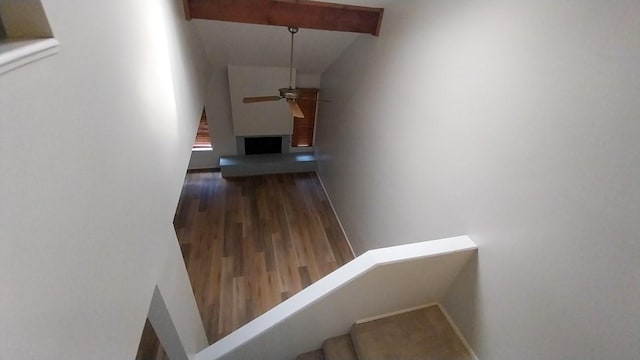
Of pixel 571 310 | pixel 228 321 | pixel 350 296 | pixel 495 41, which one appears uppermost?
pixel 495 41

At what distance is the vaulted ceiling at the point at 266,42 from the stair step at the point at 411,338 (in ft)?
8.47

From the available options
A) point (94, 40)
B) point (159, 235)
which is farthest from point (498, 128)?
point (159, 235)

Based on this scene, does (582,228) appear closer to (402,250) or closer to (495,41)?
(402,250)

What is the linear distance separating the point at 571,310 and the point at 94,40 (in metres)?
1.98

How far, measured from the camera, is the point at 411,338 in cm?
176

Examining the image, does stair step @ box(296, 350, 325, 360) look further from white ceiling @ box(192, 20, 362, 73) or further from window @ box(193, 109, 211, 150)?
window @ box(193, 109, 211, 150)

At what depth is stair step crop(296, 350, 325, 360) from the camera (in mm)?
1999

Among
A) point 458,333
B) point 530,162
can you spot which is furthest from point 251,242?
point 530,162

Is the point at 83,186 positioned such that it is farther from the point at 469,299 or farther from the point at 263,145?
the point at 263,145

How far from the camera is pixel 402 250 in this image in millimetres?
1575

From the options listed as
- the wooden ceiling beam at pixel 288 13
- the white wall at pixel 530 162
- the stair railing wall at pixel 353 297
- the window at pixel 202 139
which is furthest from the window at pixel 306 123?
the stair railing wall at pixel 353 297

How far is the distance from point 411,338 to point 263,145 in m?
4.80

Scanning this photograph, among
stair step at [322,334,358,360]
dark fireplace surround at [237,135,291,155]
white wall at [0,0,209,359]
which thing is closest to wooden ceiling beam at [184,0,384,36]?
white wall at [0,0,209,359]

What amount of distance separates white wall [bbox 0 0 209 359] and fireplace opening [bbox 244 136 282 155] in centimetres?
432
